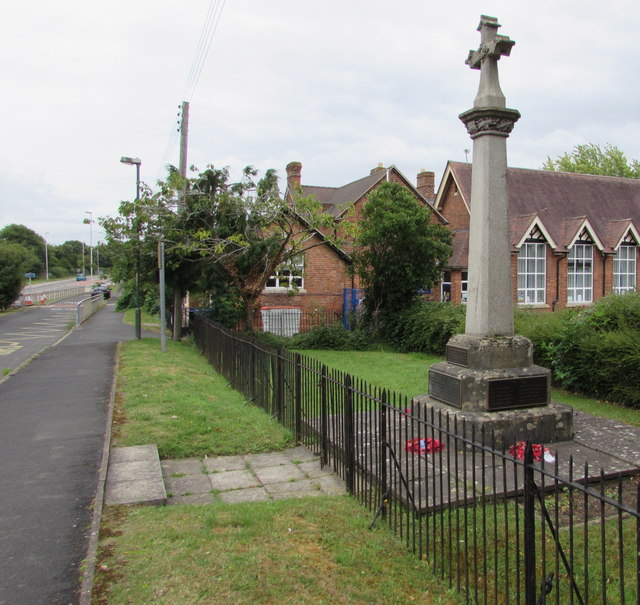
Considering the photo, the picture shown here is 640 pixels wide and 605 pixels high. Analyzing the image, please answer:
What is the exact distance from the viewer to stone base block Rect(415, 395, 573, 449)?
6098mm

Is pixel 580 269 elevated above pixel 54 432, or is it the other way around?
pixel 580 269

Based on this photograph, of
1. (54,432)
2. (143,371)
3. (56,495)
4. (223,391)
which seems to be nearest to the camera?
(56,495)

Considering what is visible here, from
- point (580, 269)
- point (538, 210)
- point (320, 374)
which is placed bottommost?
point (320, 374)

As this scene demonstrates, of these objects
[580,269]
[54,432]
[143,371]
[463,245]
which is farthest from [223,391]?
[580,269]

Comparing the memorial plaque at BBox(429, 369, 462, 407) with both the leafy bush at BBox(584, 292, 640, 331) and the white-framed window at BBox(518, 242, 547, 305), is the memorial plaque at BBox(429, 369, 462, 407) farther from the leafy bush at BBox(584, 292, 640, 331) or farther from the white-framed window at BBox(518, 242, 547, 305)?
the white-framed window at BBox(518, 242, 547, 305)

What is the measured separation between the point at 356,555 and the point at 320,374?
262cm

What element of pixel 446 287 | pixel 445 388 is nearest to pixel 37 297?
pixel 446 287

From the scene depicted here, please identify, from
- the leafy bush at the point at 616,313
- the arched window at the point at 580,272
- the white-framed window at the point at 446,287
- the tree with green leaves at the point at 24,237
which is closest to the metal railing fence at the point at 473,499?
the leafy bush at the point at 616,313

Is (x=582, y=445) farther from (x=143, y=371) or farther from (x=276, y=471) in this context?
(x=143, y=371)

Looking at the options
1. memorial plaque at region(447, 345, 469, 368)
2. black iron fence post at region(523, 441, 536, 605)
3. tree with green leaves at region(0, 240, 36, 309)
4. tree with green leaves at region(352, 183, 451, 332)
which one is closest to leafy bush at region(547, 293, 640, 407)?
memorial plaque at region(447, 345, 469, 368)

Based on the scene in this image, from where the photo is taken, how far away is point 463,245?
26.5 meters

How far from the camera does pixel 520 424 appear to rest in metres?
6.22

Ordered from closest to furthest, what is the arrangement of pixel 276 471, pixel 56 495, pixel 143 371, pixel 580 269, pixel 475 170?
1. pixel 56 495
2. pixel 276 471
3. pixel 475 170
4. pixel 143 371
5. pixel 580 269

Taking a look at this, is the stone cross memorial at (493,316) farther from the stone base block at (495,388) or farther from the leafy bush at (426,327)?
the leafy bush at (426,327)
